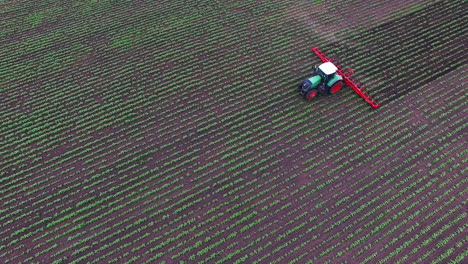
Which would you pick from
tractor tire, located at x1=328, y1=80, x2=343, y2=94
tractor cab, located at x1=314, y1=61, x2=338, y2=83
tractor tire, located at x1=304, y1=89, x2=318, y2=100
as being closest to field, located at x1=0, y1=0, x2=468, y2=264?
tractor tire, located at x1=304, y1=89, x2=318, y2=100

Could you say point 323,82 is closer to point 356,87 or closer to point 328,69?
point 328,69

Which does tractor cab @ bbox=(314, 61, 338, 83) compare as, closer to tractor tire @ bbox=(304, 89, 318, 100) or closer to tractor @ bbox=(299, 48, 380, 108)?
tractor @ bbox=(299, 48, 380, 108)

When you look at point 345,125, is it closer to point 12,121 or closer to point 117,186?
point 117,186

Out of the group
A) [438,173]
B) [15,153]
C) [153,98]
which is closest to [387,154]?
[438,173]

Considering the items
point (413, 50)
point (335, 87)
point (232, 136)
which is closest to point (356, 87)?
point (335, 87)

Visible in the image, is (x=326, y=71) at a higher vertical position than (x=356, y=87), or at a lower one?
higher
